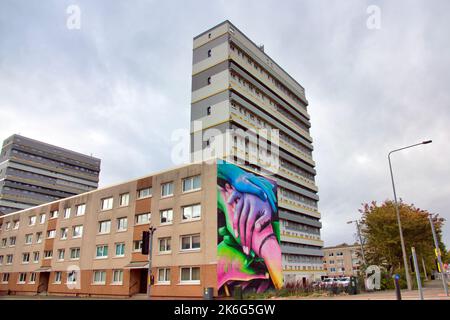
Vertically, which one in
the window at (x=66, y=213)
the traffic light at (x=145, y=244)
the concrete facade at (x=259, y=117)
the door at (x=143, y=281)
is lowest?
the door at (x=143, y=281)

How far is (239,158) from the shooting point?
52.6 meters

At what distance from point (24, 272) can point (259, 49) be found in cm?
5218

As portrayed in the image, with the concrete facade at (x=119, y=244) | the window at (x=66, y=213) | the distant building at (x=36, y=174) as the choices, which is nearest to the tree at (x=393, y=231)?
the concrete facade at (x=119, y=244)

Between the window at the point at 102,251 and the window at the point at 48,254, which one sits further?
the window at the point at 48,254

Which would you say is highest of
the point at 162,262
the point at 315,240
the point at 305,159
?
the point at 305,159

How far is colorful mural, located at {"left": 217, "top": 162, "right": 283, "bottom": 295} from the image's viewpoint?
29328 mm

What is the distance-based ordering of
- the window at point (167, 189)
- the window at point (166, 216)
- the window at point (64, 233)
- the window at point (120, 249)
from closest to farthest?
1. the window at point (166, 216)
2. the window at point (167, 189)
3. the window at point (120, 249)
4. the window at point (64, 233)

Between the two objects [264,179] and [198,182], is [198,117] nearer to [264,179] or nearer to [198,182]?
A: [264,179]

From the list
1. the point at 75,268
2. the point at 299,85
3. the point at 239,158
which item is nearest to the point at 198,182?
the point at 75,268

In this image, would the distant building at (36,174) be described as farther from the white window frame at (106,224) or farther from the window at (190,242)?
the window at (190,242)

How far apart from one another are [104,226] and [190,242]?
1237cm

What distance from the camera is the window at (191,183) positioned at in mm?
31469

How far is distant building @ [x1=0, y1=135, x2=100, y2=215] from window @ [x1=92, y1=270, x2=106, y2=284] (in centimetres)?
6460

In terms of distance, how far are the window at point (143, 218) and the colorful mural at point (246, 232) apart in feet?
27.2
